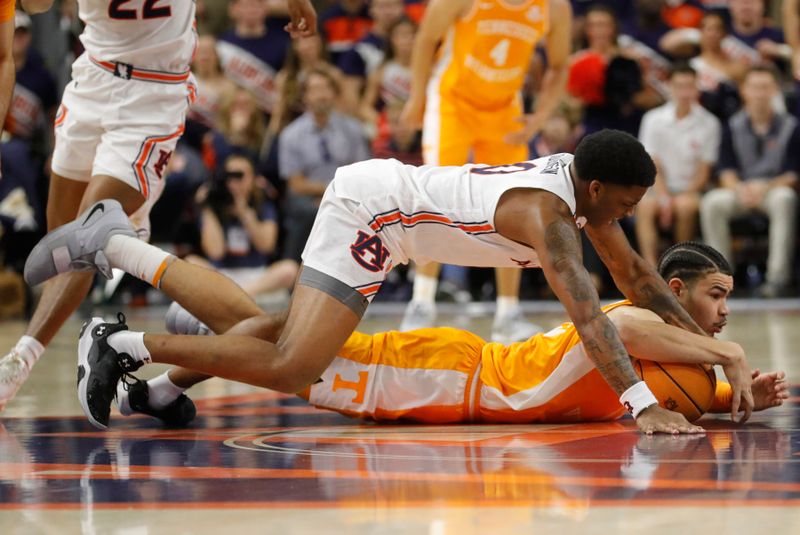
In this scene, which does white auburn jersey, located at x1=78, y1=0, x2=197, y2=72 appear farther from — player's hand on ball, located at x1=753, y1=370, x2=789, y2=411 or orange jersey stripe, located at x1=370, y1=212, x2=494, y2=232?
player's hand on ball, located at x1=753, y1=370, x2=789, y2=411

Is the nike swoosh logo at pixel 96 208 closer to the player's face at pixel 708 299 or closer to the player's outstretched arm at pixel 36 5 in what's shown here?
the player's outstretched arm at pixel 36 5

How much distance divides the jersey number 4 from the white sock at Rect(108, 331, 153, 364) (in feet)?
4.35

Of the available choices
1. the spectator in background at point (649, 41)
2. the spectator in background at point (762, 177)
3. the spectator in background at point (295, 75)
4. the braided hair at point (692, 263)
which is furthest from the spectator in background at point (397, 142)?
the braided hair at point (692, 263)

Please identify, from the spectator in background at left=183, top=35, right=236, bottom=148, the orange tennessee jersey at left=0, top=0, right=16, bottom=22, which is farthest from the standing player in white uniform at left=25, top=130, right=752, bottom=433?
the spectator in background at left=183, top=35, right=236, bottom=148

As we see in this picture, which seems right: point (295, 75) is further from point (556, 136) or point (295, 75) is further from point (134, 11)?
point (134, 11)

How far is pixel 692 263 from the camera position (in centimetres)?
411

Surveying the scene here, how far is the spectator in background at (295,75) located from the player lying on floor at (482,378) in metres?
6.30

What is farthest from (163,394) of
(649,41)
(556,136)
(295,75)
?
(649,41)

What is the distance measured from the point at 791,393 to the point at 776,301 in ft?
15.7

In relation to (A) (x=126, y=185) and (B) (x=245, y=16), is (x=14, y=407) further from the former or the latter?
(B) (x=245, y=16)

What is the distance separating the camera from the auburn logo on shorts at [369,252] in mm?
4025

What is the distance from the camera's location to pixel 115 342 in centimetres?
392

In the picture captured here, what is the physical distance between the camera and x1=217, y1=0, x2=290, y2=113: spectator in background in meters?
10.8

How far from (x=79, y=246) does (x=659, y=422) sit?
196 centimetres
